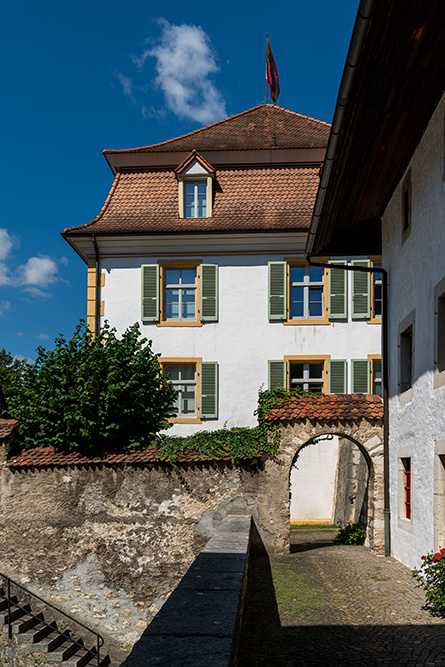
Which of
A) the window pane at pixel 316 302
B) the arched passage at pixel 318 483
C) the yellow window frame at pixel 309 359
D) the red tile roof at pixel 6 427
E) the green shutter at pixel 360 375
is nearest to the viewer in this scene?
the red tile roof at pixel 6 427

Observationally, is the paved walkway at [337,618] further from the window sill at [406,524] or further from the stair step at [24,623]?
the stair step at [24,623]

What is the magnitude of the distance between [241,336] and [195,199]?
14.3 ft

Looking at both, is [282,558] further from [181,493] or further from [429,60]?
[429,60]

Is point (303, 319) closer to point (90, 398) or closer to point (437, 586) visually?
point (90, 398)

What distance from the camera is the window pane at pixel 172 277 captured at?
65.8 ft

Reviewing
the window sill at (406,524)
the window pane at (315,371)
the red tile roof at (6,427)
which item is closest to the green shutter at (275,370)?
the window pane at (315,371)

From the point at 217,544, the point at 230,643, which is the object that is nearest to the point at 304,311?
the point at 217,544

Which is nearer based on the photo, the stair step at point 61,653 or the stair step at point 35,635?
the stair step at point 61,653

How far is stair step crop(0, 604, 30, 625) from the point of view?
12.7 metres

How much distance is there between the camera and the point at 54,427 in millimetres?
14094

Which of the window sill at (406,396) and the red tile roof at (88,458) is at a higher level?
the window sill at (406,396)

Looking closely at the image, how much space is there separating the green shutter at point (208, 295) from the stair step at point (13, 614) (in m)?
9.13

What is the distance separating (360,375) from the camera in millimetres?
19094

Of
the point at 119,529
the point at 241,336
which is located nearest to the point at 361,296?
the point at 241,336
